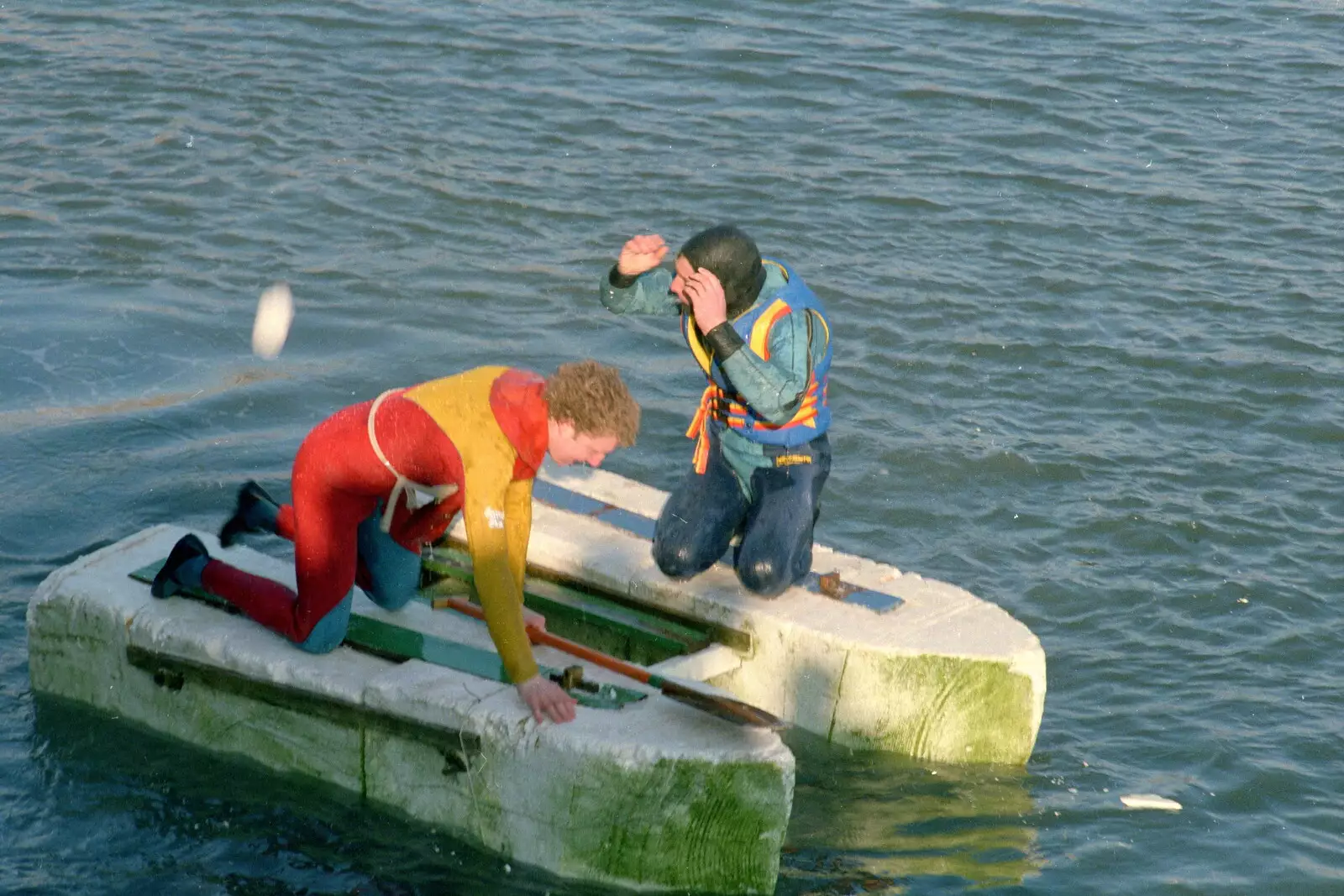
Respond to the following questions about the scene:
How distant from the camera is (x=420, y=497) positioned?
606 centimetres

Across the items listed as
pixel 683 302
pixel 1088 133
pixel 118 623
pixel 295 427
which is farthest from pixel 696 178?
pixel 118 623

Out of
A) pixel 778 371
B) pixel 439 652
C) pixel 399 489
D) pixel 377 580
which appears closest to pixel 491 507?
pixel 399 489

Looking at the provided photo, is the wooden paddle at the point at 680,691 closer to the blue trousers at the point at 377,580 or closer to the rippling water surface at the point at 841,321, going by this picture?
the blue trousers at the point at 377,580

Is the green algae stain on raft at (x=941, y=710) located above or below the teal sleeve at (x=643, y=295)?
Result: below

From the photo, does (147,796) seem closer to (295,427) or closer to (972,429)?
(295,427)

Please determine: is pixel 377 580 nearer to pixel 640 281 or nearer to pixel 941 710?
pixel 640 281

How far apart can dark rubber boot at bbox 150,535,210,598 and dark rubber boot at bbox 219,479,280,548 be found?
0.17m

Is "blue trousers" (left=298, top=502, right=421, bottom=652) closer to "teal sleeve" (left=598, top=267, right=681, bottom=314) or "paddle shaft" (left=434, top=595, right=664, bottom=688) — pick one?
"paddle shaft" (left=434, top=595, right=664, bottom=688)

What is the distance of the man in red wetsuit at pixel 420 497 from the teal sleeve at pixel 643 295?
1031 mm

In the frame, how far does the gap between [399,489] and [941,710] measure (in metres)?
2.15

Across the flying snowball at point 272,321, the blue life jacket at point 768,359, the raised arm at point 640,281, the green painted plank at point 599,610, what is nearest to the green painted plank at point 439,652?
the green painted plank at point 599,610

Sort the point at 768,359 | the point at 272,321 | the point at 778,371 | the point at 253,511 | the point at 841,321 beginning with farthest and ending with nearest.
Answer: the point at 841,321, the point at 272,321, the point at 253,511, the point at 768,359, the point at 778,371

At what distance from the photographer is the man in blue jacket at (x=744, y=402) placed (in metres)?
6.12

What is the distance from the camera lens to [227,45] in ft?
48.4
